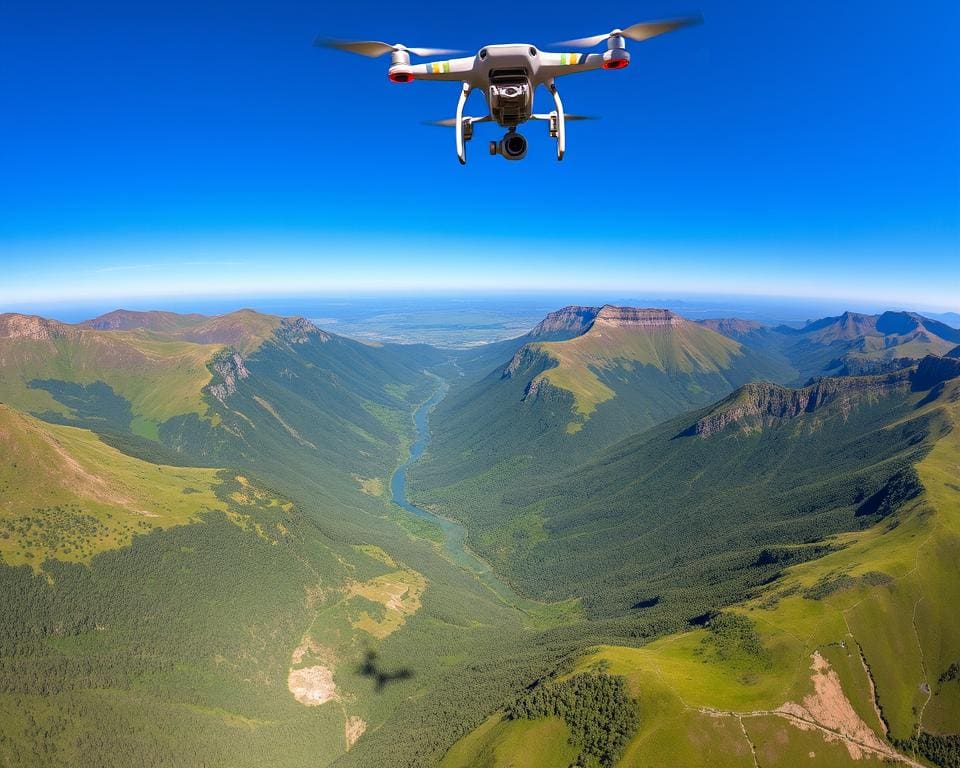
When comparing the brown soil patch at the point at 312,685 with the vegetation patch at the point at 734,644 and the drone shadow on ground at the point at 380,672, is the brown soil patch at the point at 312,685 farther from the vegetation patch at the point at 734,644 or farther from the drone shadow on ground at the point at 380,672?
the vegetation patch at the point at 734,644

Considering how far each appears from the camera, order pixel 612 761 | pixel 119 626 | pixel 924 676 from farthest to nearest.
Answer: pixel 119 626 < pixel 924 676 < pixel 612 761

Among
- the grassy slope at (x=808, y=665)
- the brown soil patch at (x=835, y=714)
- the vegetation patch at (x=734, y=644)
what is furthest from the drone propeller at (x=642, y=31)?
the vegetation patch at (x=734, y=644)

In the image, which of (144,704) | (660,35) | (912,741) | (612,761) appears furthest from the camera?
(144,704)

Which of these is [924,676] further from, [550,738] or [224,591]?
[224,591]

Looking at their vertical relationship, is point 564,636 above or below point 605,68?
below

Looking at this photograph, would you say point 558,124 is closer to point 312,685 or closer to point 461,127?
point 461,127

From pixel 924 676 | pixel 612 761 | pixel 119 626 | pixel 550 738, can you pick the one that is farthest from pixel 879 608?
pixel 119 626

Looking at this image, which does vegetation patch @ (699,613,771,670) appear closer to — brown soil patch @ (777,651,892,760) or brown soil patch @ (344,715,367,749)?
brown soil patch @ (777,651,892,760)

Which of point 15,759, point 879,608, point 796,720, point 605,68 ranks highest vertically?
point 605,68
